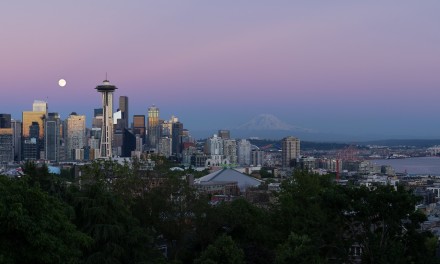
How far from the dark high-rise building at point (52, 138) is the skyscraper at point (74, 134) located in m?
5.28

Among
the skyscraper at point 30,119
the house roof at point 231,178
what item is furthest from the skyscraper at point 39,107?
the house roof at point 231,178

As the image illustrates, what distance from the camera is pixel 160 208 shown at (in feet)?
68.5

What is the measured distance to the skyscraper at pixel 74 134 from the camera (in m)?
156

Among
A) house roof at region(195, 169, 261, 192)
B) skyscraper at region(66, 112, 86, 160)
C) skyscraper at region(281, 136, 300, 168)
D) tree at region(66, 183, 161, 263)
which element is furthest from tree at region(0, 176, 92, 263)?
skyscraper at region(66, 112, 86, 160)

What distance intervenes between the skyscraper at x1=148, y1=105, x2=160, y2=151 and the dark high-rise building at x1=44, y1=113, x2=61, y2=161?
24446 millimetres

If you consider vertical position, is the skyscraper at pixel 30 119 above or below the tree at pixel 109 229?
above

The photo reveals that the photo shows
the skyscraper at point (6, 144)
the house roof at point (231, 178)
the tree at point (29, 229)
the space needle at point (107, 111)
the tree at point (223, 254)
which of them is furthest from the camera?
the skyscraper at point (6, 144)

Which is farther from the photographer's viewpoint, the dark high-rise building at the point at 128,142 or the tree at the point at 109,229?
the dark high-rise building at the point at 128,142

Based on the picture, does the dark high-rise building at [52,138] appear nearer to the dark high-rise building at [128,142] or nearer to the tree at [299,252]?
the dark high-rise building at [128,142]

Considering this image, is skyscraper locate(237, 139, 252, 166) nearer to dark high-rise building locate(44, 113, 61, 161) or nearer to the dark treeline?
dark high-rise building locate(44, 113, 61, 161)

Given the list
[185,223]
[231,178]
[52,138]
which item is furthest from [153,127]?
[185,223]

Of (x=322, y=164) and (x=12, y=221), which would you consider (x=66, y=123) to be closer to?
(x=322, y=164)

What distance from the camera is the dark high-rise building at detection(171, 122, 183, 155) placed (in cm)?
16525

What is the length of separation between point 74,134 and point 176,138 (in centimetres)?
2340
